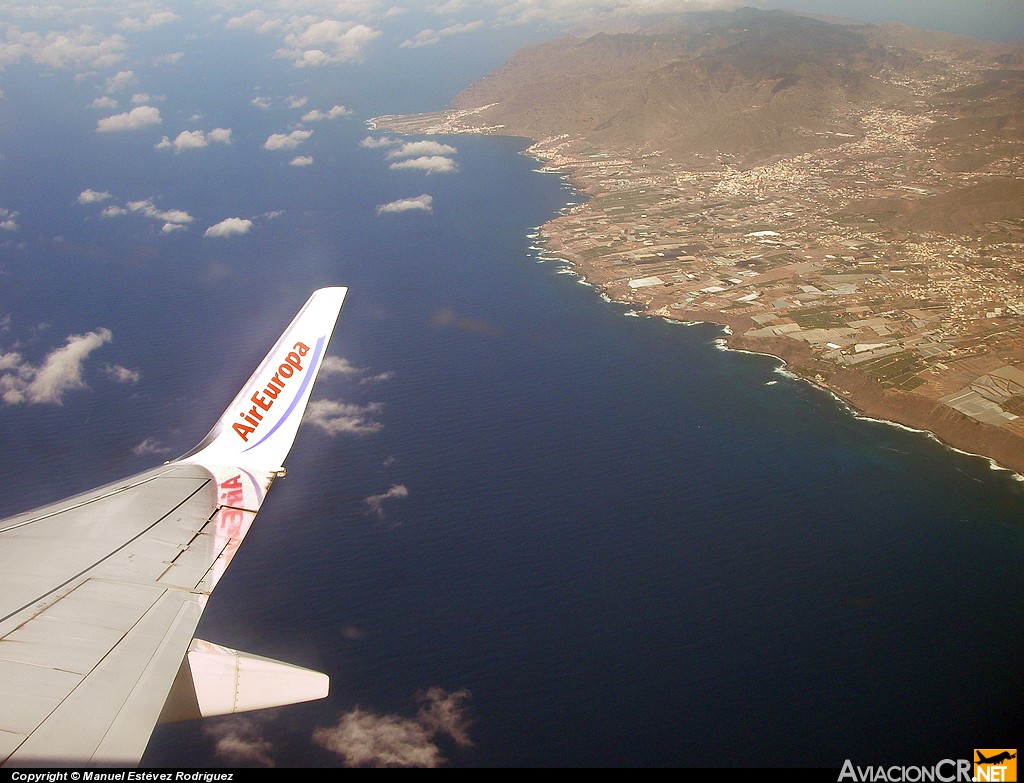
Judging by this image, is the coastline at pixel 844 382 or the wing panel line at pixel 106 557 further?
the coastline at pixel 844 382

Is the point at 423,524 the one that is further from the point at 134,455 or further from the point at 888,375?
the point at 888,375

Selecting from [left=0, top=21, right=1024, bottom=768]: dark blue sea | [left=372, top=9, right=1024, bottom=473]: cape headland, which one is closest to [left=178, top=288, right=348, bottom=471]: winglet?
[left=0, top=21, right=1024, bottom=768]: dark blue sea

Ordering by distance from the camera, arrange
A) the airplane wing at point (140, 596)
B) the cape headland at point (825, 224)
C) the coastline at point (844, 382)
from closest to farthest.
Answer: the airplane wing at point (140, 596)
the coastline at point (844, 382)
the cape headland at point (825, 224)

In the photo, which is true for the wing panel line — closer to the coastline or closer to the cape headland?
the coastline

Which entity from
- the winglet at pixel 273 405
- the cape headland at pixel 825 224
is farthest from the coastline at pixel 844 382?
the winglet at pixel 273 405

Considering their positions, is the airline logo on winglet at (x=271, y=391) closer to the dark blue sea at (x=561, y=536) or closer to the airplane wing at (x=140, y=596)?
the airplane wing at (x=140, y=596)
